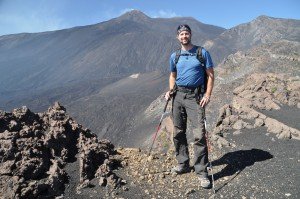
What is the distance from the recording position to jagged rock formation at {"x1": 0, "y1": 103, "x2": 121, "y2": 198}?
17.2 ft

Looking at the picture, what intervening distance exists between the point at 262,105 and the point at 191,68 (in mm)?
6957

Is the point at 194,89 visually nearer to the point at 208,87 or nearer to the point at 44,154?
the point at 208,87

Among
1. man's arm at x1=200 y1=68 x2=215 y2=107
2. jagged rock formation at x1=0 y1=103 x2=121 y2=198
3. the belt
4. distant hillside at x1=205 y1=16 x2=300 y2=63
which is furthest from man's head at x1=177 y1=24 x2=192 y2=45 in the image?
Answer: distant hillside at x1=205 y1=16 x2=300 y2=63

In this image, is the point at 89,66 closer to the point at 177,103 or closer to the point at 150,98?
the point at 150,98

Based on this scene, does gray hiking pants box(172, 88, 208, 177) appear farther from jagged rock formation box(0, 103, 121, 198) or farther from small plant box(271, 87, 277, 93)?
small plant box(271, 87, 277, 93)

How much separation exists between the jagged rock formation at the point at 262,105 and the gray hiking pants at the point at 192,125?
2.89 meters

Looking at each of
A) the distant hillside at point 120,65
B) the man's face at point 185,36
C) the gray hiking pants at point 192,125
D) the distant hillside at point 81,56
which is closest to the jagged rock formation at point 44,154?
the gray hiking pants at point 192,125

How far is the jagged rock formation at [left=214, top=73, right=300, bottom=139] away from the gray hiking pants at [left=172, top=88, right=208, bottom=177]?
2.89m

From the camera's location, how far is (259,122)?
9305mm

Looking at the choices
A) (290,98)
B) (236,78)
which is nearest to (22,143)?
(290,98)

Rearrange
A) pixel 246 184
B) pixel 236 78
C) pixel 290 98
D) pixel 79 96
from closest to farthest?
pixel 246 184 → pixel 290 98 → pixel 236 78 → pixel 79 96

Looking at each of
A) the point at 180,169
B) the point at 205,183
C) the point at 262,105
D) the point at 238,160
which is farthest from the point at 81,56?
the point at 205,183

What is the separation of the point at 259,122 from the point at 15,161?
6.15 m

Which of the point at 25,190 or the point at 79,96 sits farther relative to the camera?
the point at 79,96
